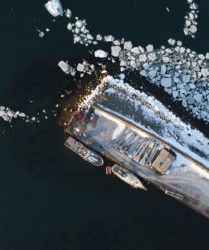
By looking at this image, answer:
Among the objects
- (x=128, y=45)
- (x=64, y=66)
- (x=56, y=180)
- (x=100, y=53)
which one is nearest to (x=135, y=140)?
(x=56, y=180)

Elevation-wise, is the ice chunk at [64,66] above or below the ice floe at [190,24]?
below

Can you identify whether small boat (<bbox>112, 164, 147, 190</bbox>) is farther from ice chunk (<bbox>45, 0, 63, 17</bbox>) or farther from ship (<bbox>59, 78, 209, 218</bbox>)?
ice chunk (<bbox>45, 0, 63, 17</bbox>)

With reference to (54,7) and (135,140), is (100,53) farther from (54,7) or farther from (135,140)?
(135,140)

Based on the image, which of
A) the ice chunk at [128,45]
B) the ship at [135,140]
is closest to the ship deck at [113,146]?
the ship at [135,140]

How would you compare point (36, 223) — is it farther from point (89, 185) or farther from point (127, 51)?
point (127, 51)

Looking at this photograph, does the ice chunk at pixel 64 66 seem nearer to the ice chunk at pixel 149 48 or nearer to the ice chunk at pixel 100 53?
the ice chunk at pixel 100 53

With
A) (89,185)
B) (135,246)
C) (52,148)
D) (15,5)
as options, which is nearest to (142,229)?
(135,246)
